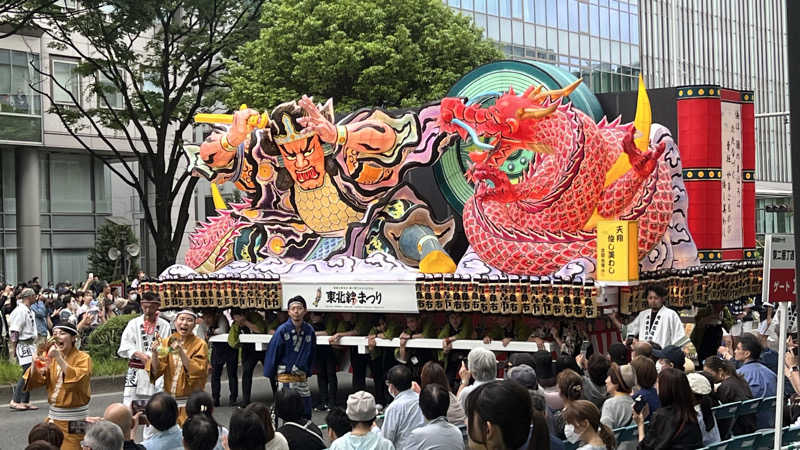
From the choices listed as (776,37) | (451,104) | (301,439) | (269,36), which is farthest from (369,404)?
(776,37)

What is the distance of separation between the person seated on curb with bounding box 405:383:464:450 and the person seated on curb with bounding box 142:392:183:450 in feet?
5.39

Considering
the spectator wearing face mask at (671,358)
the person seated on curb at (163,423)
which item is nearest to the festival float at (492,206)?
the spectator wearing face mask at (671,358)

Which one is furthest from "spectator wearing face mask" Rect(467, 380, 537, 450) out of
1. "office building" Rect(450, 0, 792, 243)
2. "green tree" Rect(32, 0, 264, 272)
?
"office building" Rect(450, 0, 792, 243)

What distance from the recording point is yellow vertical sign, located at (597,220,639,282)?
13586mm

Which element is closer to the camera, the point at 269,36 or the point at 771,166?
the point at 269,36

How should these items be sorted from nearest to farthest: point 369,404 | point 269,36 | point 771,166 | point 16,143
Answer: point 369,404 → point 269,36 → point 16,143 → point 771,166

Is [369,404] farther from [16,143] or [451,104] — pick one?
[16,143]

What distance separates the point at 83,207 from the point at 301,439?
3575 cm

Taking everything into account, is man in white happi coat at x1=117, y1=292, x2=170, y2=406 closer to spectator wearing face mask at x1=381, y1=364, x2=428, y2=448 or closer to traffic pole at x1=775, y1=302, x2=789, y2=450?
spectator wearing face mask at x1=381, y1=364, x2=428, y2=448

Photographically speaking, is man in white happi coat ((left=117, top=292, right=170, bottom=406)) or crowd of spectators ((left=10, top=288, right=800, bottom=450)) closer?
crowd of spectators ((left=10, top=288, right=800, bottom=450))

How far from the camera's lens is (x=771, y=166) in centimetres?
6250

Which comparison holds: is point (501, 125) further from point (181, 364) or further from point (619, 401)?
point (619, 401)

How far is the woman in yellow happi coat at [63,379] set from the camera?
9.66 metres

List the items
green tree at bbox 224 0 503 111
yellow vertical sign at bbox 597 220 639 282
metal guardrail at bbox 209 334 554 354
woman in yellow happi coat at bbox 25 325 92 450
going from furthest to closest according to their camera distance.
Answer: green tree at bbox 224 0 503 111 < metal guardrail at bbox 209 334 554 354 < yellow vertical sign at bbox 597 220 639 282 < woman in yellow happi coat at bbox 25 325 92 450
